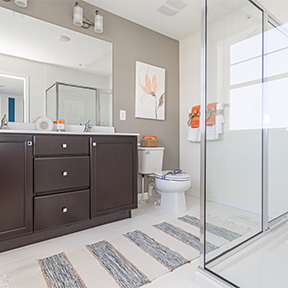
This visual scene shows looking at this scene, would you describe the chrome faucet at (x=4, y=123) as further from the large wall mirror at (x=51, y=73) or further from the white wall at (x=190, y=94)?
the white wall at (x=190, y=94)

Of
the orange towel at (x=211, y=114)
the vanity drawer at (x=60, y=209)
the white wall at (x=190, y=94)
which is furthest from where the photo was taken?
the white wall at (x=190, y=94)

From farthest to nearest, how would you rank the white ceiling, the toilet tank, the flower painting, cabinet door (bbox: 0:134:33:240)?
the flower painting
the toilet tank
the white ceiling
cabinet door (bbox: 0:134:33:240)

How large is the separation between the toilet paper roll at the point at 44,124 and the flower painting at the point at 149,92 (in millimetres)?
1161

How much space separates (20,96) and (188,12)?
2.19 m

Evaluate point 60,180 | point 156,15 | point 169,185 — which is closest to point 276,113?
point 169,185

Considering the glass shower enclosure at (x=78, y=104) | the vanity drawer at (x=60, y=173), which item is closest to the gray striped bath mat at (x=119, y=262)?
the vanity drawer at (x=60, y=173)

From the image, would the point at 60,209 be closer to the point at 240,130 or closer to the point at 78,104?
the point at 78,104

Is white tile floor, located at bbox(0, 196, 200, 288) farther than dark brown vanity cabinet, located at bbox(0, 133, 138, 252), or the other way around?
dark brown vanity cabinet, located at bbox(0, 133, 138, 252)

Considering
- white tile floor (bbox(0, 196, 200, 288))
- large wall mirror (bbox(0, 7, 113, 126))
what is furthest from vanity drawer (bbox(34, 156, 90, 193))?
large wall mirror (bbox(0, 7, 113, 126))

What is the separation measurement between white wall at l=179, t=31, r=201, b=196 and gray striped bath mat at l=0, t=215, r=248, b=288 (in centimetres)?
149

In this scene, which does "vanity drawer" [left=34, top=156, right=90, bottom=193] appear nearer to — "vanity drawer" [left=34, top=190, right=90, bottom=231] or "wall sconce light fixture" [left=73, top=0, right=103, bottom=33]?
"vanity drawer" [left=34, top=190, right=90, bottom=231]

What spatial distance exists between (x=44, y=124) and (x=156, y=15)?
1942 millimetres

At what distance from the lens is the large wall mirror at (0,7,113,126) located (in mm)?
2070

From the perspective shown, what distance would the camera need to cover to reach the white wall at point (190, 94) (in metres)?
3.20
